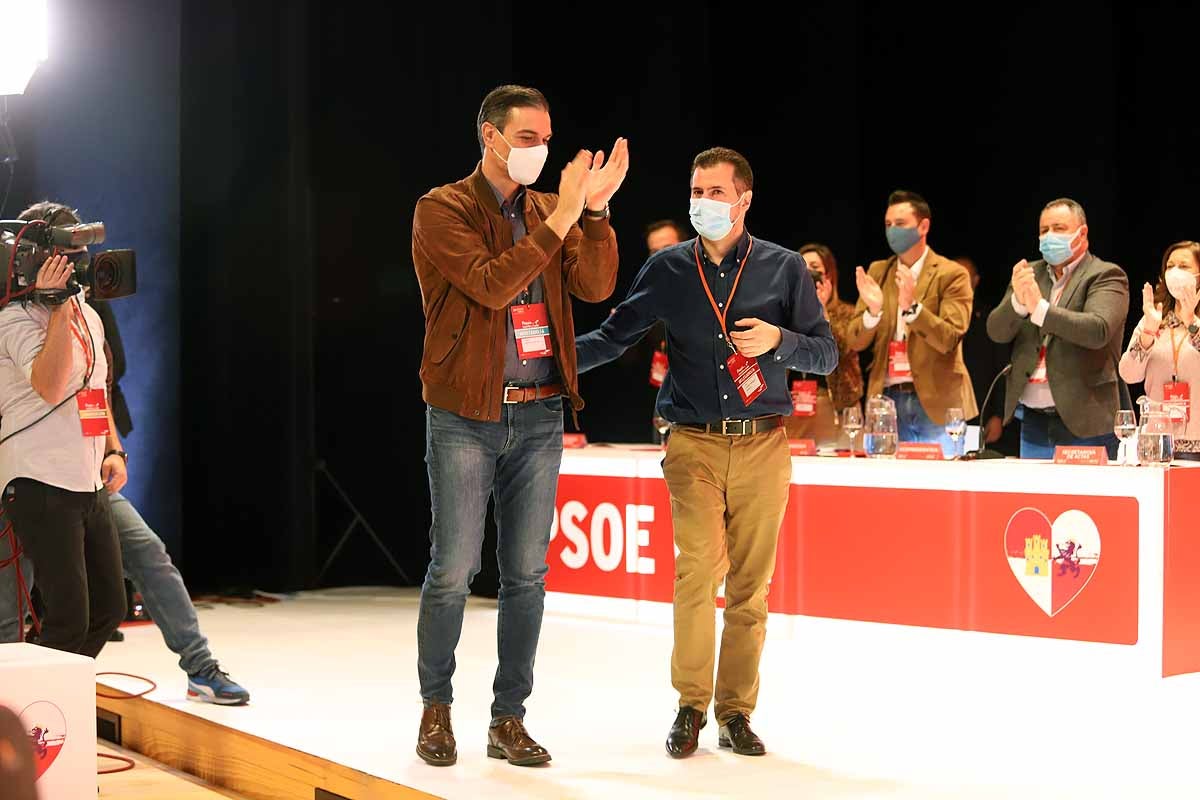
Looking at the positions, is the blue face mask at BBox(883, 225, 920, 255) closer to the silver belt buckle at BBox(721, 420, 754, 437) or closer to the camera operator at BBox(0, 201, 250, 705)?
the silver belt buckle at BBox(721, 420, 754, 437)

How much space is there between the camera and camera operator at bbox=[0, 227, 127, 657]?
3531 mm

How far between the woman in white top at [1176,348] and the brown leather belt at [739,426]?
1.90 meters

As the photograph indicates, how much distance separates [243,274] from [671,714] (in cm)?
359

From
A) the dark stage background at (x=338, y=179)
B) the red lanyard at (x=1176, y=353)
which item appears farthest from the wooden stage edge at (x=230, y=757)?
the red lanyard at (x=1176, y=353)

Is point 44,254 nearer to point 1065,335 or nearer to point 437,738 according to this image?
point 437,738

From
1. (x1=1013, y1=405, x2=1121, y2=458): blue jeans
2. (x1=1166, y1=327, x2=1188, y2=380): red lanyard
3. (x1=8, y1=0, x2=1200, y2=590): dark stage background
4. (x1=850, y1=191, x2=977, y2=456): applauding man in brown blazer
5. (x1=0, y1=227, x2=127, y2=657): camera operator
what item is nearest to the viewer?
(x1=0, y1=227, x2=127, y2=657): camera operator

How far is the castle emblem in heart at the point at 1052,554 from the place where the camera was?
4570mm

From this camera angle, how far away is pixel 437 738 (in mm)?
3316

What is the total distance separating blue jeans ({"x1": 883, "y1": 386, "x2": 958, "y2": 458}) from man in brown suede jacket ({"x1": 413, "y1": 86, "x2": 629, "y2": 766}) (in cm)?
249

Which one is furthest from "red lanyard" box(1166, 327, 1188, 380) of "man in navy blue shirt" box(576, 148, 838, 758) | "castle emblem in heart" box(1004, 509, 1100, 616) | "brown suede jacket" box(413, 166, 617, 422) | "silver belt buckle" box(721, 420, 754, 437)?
"brown suede jacket" box(413, 166, 617, 422)

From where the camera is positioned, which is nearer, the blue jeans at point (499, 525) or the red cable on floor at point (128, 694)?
the blue jeans at point (499, 525)

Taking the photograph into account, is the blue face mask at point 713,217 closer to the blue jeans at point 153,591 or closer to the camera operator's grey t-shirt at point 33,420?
the camera operator's grey t-shirt at point 33,420

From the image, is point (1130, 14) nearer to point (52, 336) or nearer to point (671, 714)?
point (671, 714)

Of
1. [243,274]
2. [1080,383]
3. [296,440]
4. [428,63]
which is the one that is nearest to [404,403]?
[296,440]
